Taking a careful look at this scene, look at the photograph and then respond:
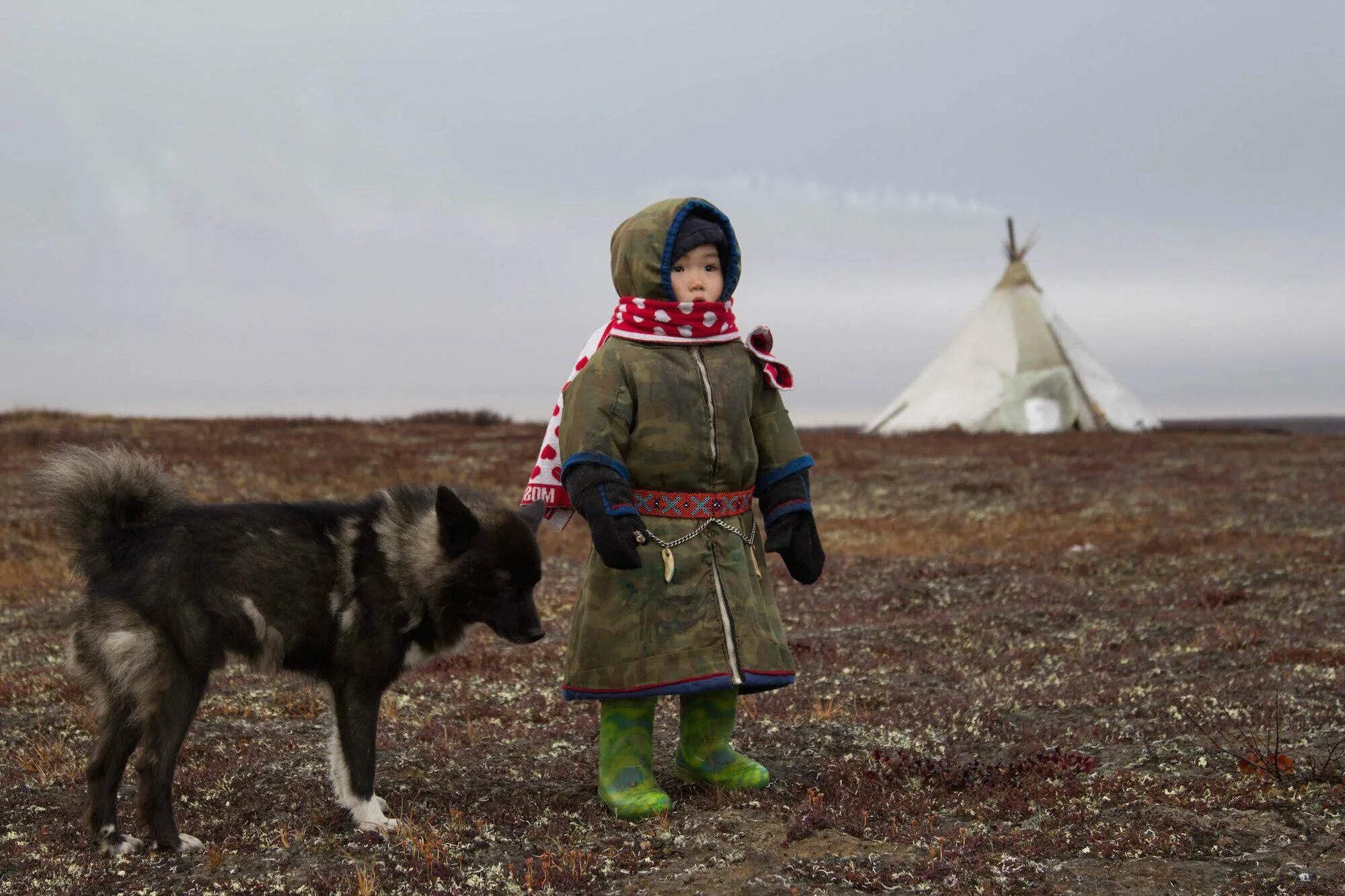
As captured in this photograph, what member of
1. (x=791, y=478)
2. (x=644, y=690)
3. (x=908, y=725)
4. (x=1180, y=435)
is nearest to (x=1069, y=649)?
(x=908, y=725)

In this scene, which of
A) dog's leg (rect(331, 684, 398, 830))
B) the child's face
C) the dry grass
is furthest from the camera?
the child's face

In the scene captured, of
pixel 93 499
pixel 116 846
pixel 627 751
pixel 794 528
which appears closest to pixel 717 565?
pixel 794 528

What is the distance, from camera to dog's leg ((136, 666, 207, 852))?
5.57 metres

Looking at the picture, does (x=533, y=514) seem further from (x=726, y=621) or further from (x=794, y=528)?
(x=794, y=528)

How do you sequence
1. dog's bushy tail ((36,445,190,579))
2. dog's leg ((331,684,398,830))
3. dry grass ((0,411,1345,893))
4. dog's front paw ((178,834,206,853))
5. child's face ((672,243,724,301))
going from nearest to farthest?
dry grass ((0,411,1345,893))
dog's bushy tail ((36,445,190,579))
dog's front paw ((178,834,206,853))
dog's leg ((331,684,398,830))
child's face ((672,243,724,301))

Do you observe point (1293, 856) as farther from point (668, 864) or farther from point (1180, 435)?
point (1180, 435)

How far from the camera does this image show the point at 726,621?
21.1 ft

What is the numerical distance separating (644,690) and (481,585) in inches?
42.0

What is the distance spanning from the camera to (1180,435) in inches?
1719

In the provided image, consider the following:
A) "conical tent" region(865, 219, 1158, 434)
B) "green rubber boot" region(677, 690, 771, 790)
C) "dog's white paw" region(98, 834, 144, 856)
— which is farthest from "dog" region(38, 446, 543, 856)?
"conical tent" region(865, 219, 1158, 434)

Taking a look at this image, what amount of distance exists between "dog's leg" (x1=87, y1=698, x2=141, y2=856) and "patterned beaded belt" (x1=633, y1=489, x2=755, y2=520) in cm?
277

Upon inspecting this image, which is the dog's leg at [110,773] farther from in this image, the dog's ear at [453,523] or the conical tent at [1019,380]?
the conical tent at [1019,380]

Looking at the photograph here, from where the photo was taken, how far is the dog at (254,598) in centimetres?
559

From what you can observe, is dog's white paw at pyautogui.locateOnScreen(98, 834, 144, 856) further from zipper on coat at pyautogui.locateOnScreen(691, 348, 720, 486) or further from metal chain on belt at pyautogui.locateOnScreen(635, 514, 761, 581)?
zipper on coat at pyautogui.locateOnScreen(691, 348, 720, 486)
